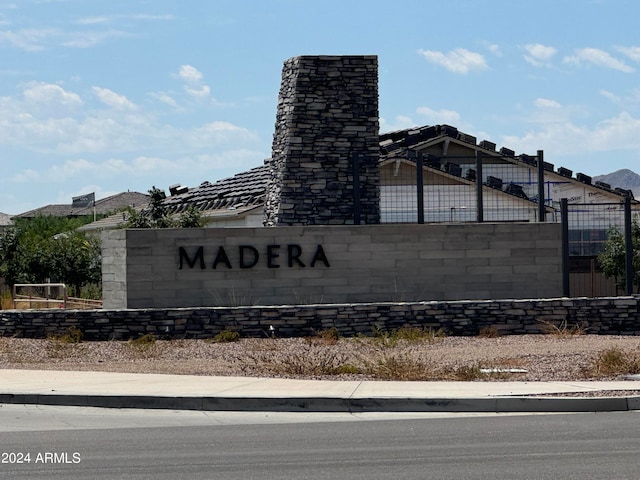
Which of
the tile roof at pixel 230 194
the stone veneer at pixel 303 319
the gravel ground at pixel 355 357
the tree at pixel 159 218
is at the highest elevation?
the tile roof at pixel 230 194

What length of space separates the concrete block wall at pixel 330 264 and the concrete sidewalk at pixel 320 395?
10343 millimetres

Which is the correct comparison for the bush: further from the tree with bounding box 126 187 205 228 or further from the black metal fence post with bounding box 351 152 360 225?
the tree with bounding box 126 187 205 228

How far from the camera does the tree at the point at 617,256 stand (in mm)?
38281

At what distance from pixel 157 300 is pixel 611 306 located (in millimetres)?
11009

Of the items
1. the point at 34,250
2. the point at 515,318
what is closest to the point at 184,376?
the point at 515,318

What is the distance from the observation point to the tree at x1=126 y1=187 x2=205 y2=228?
38.4 meters

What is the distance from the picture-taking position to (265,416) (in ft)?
46.8

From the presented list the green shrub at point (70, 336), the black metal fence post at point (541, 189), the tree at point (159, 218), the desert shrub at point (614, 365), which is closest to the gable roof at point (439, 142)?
the tree at point (159, 218)

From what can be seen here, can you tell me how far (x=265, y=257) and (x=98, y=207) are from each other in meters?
85.6

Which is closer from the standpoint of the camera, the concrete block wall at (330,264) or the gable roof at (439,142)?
the concrete block wall at (330,264)

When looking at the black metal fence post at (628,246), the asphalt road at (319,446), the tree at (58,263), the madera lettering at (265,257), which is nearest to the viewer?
the asphalt road at (319,446)

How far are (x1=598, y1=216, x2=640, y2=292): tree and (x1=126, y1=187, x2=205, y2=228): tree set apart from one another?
13563 mm

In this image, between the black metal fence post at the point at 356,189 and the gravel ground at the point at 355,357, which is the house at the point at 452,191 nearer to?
the black metal fence post at the point at 356,189

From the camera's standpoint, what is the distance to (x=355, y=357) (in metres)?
20.6
